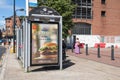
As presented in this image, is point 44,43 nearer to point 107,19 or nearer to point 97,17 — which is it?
point 97,17

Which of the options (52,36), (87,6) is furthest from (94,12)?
(52,36)

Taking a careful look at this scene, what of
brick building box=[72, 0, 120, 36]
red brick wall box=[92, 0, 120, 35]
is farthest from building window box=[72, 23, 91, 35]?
red brick wall box=[92, 0, 120, 35]

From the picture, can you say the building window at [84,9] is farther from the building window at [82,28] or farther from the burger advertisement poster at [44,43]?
the burger advertisement poster at [44,43]

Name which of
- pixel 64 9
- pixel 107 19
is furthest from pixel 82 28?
pixel 64 9

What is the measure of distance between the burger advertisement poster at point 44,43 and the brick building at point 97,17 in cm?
4772

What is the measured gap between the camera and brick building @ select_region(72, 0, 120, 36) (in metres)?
63.2

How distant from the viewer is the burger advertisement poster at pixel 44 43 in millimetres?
14297

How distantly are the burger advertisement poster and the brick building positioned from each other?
47.7 metres

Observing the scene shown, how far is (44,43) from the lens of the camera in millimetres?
14555

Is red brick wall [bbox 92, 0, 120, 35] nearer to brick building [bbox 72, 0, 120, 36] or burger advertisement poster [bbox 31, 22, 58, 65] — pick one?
brick building [bbox 72, 0, 120, 36]

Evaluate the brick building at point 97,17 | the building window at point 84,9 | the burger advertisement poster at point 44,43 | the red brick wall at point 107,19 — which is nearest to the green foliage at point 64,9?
the burger advertisement poster at point 44,43

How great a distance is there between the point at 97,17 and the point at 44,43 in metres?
52.1

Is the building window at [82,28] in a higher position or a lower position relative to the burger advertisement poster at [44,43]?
higher

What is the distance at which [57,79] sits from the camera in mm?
11664
